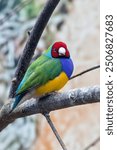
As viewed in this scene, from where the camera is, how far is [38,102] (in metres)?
0.56

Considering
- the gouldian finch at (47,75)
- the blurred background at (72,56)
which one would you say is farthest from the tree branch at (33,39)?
the blurred background at (72,56)

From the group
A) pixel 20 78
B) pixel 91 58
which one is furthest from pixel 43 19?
pixel 91 58

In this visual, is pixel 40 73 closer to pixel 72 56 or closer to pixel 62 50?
pixel 62 50

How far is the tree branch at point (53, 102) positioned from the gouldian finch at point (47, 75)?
1cm

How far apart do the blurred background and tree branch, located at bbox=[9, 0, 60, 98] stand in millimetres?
535

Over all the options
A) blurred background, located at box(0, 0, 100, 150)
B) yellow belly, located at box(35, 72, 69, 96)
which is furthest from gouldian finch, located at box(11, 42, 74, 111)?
blurred background, located at box(0, 0, 100, 150)

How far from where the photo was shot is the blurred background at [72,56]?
3.67 ft

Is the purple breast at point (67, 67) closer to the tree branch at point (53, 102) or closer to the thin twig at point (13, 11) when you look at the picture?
the tree branch at point (53, 102)

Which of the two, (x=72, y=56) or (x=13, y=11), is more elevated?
(x=13, y=11)

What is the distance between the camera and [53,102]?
0.54 m

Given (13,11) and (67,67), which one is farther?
(13,11)

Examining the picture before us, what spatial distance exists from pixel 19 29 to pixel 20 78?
1.94ft

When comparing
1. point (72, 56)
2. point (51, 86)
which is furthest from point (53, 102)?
point (72, 56)

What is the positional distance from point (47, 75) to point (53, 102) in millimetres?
77
